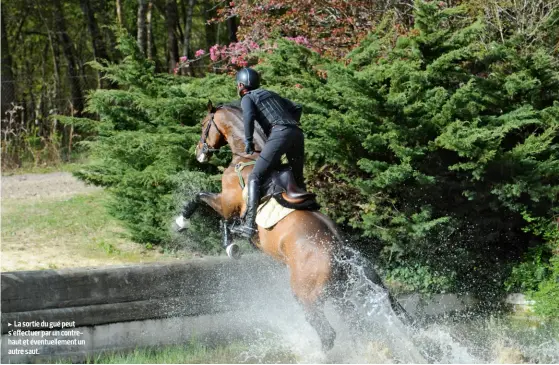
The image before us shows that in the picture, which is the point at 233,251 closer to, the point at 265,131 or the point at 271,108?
the point at 265,131

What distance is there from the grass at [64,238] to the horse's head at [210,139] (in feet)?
9.36

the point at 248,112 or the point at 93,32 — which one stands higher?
the point at 248,112

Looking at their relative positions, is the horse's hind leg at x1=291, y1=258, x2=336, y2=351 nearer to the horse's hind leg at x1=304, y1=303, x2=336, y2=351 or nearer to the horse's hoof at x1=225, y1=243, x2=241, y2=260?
the horse's hind leg at x1=304, y1=303, x2=336, y2=351

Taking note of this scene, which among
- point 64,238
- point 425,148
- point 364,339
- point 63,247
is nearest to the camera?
point 364,339

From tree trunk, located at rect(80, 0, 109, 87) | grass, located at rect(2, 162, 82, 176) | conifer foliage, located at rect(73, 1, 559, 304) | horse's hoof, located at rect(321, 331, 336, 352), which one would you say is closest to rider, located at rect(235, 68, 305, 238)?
horse's hoof, located at rect(321, 331, 336, 352)

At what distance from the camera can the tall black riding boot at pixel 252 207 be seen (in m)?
7.91

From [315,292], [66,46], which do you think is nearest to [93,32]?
[66,46]

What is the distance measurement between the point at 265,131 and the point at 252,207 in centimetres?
87

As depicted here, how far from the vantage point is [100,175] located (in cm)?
1184

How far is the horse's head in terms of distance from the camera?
899cm

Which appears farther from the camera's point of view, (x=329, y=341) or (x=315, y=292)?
(x=329, y=341)

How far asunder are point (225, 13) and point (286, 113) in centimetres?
873

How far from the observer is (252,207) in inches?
312

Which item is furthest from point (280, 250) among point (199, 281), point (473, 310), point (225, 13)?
point (225, 13)
